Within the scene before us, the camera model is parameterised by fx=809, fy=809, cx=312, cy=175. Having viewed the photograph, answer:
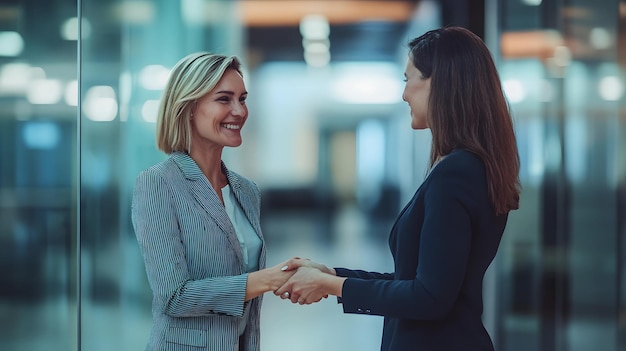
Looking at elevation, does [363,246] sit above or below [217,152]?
below

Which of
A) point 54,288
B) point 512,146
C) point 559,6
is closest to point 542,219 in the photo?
point 559,6

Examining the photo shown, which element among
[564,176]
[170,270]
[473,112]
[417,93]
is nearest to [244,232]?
[170,270]

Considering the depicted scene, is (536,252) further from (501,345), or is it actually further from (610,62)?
(610,62)

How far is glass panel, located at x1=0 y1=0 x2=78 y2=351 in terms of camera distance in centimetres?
417

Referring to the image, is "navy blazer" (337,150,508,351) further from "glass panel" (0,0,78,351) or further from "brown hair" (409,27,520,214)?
"glass panel" (0,0,78,351)

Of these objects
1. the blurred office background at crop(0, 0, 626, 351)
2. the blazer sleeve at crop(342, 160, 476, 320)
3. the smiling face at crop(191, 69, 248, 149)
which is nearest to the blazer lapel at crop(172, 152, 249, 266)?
the smiling face at crop(191, 69, 248, 149)

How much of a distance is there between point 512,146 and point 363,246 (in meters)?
12.2

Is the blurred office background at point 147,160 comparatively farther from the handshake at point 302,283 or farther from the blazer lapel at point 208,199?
the handshake at point 302,283

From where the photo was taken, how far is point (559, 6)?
476cm

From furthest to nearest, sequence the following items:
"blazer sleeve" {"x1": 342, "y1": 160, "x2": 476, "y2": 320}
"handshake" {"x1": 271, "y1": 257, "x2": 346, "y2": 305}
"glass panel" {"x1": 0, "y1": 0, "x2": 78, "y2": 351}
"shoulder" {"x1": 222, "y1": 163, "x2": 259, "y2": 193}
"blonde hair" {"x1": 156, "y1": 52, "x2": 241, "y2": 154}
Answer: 1. "glass panel" {"x1": 0, "y1": 0, "x2": 78, "y2": 351}
2. "shoulder" {"x1": 222, "y1": 163, "x2": 259, "y2": 193}
3. "blonde hair" {"x1": 156, "y1": 52, "x2": 241, "y2": 154}
4. "handshake" {"x1": 271, "y1": 257, "x2": 346, "y2": 305}
5. "blazer sleeve" {"x1": 342, "y1": 160, "x2": 476, "y2": 320}

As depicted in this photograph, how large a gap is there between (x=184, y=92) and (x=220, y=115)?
0.38 feet

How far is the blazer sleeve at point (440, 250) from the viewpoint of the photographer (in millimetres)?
1763

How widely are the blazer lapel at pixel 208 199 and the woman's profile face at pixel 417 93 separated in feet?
1.83

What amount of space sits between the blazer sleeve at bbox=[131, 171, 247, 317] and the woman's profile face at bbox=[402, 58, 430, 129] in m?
0.59
